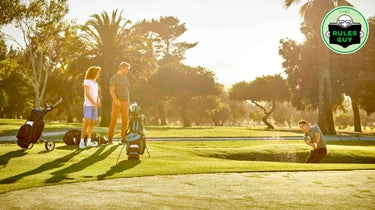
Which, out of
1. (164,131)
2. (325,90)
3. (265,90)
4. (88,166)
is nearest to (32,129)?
(88,166)

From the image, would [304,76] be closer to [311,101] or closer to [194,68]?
[311,101]

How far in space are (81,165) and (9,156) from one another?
2.50 meters

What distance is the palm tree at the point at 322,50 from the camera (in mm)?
37375

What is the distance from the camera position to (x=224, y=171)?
32.4 feet

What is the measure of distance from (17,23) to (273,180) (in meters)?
33.6

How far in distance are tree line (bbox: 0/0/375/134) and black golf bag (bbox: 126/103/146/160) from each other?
28334 millimetres

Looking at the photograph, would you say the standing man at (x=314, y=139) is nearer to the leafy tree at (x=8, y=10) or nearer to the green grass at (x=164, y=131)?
the green grass at (x=164, y=131)

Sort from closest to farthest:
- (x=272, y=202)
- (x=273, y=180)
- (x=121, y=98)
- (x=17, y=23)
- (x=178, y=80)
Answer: (x=272, y=202), (x=273, y=180), (x=121, y=98), (x=17, y=23), (x=178, y=80)

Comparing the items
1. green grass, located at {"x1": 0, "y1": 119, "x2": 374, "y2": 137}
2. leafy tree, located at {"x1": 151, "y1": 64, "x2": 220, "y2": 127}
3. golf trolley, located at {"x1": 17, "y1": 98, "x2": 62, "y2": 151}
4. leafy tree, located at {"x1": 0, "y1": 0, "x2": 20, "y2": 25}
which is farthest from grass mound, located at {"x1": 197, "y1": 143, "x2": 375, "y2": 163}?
leafy tree, located at {"x1": 151, "y1": 64, "x2": 220, "y2": 127}

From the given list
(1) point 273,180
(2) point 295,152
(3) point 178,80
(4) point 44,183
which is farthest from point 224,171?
(3) point 178,80

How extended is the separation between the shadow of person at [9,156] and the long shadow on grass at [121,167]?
2.58 m

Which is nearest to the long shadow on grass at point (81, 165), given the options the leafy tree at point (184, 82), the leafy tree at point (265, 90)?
the leafy tree at point (184, 82)

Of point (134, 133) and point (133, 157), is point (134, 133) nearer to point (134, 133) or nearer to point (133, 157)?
A: point (134, 133)

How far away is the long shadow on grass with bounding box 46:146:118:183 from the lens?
8204mm
